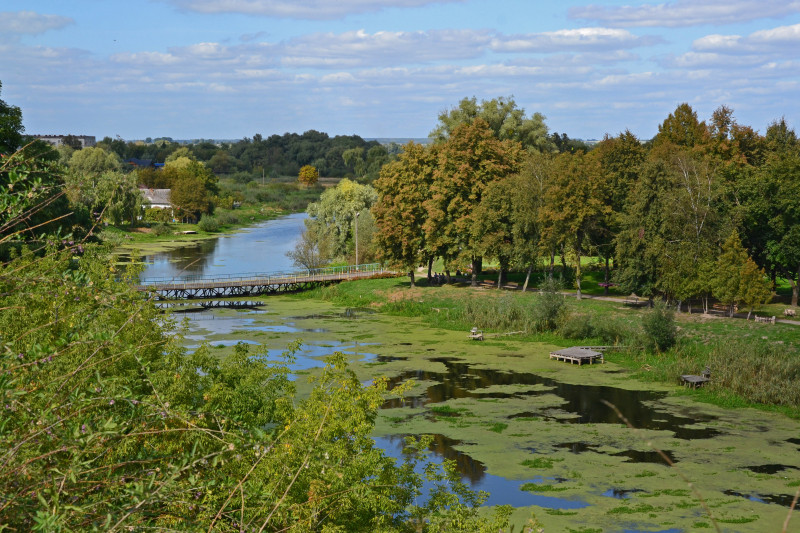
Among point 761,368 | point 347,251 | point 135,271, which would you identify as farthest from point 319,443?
point 347,251

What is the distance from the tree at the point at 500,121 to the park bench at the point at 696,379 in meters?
43.3

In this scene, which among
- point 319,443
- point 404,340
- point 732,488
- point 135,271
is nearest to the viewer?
point 319,443

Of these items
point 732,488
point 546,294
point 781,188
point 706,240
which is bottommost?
point 732,488

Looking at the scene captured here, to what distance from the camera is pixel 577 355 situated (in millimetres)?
41250

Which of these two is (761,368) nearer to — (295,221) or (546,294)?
(546,294)

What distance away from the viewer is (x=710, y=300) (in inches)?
2000

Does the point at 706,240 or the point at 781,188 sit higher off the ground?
the point at 781,188

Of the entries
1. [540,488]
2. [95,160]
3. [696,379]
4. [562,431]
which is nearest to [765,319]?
[696,379]

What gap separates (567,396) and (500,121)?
46776mm

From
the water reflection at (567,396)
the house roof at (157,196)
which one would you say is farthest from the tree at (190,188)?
the water reflection at (567,396)

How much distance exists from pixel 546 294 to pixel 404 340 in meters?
8.63

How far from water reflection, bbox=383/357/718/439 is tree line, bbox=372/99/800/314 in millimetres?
13106

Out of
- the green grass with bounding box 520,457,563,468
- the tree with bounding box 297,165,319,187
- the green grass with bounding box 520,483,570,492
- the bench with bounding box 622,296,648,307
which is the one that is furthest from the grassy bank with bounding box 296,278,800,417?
the tree with bounding box 297,165,319,187

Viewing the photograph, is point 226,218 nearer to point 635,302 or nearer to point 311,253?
point 311,253
